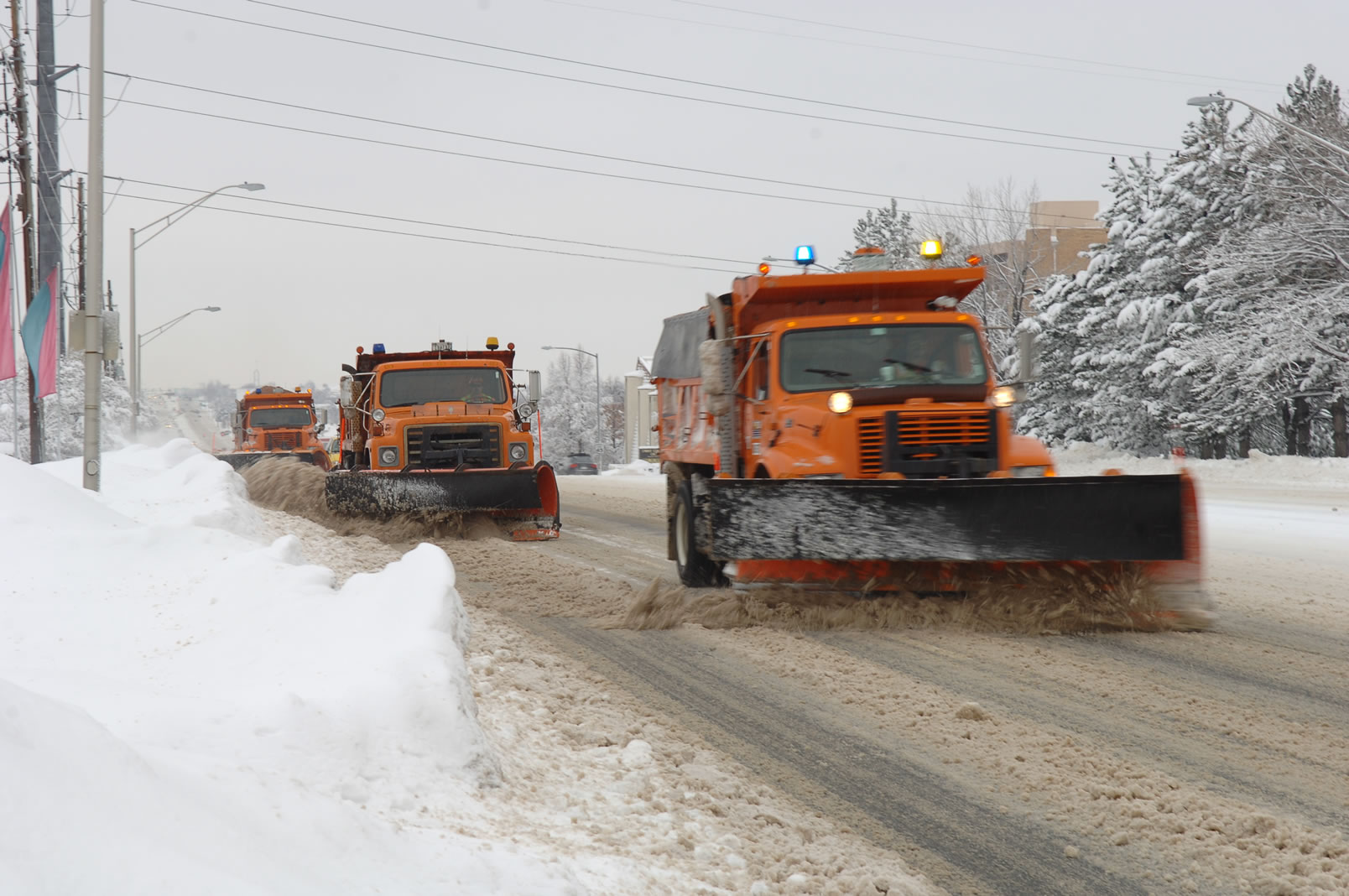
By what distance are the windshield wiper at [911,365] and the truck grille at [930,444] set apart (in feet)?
2.31

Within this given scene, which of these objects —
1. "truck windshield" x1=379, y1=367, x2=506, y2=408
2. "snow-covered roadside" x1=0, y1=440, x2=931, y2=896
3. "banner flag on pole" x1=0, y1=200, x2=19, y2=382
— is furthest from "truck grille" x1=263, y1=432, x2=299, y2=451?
"snow-covered roadside" x1=0, y1=440, x2=931, y2=896

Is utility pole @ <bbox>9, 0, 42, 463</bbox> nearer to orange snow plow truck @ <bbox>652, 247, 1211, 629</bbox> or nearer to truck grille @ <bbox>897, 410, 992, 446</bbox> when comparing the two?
orange snow plow truck @ <bbox>652, 247, 1211, 629</bbox>

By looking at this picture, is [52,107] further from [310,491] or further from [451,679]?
[451,679]

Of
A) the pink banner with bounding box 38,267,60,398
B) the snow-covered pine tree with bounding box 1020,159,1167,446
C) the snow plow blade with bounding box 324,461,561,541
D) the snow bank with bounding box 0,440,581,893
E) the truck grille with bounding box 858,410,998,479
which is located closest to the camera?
the snow bank with bounding box 0,440,581,893

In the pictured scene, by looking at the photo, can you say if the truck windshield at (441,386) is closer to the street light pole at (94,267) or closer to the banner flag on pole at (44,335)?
the street light pole at (94,267)

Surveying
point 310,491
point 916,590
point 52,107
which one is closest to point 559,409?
point 52,107

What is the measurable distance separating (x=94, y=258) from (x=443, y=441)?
4810 mm

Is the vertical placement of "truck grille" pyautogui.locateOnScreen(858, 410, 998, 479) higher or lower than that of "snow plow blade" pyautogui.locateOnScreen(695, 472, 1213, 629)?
higher

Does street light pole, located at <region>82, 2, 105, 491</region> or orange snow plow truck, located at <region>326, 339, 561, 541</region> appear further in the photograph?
orange snow plow truck, located at <region>326, 339, 561, 541</region>

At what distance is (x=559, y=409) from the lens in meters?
108

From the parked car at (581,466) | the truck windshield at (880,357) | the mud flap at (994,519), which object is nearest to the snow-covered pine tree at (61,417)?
the parked car at (581,466)

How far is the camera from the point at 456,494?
14.2 meters

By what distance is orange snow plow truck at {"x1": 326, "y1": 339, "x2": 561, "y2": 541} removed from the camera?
1434 centimetres

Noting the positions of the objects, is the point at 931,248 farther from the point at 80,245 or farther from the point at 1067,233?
the point at 1067,233
